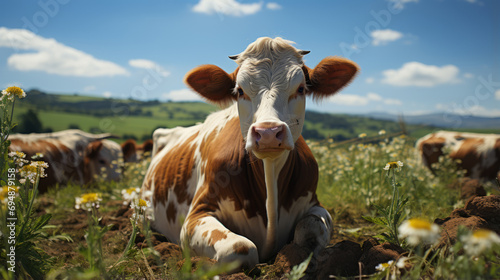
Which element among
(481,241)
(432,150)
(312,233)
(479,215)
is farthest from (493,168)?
(481,241)

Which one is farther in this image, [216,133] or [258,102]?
[216,133]

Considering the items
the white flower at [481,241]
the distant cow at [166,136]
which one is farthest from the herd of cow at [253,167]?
the white flower at [481,241]

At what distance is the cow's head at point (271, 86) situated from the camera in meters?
2.85

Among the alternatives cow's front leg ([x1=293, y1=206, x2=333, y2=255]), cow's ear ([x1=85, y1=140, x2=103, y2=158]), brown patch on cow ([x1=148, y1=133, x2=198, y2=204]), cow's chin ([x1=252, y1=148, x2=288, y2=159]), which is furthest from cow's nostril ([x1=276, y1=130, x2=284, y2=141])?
cow's ear ([x1=85, y1=140, x2=103, y2=158])

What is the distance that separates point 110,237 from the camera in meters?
4.48

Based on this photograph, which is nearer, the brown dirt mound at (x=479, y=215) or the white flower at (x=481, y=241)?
the white flower at (x=481, y=241)

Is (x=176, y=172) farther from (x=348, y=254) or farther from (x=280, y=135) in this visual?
(x=348, y=254)

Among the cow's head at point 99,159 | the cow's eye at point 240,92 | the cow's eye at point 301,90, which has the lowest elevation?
the cow's head at point 99,159

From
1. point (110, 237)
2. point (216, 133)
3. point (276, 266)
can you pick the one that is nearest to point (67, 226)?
point (110, 237)

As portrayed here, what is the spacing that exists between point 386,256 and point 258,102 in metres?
1.62

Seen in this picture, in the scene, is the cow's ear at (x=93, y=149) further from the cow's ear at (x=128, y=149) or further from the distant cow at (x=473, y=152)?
the distant cow at (x=473, y=152)

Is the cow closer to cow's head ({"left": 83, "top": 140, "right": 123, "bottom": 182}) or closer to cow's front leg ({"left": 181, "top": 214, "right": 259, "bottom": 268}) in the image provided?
cow's head ({"left": 83, "top": 140, "right": 123, "bottom": 182})

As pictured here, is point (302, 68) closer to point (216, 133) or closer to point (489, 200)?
point (216, 133)

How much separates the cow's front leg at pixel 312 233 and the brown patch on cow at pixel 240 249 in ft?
2.08
